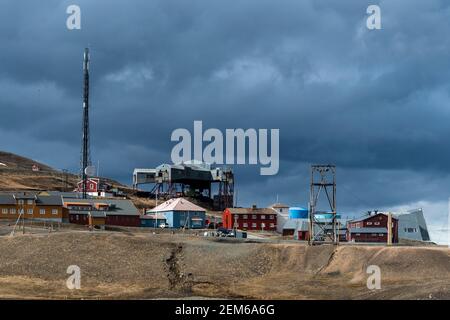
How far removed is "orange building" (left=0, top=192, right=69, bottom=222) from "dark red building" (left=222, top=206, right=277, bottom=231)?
97.9ft

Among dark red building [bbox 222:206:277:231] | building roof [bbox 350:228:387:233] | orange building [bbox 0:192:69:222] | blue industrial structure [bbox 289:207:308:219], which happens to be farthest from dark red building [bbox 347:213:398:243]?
orange building [bbox 0:192:69:222]

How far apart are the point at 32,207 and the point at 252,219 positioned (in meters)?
39.0

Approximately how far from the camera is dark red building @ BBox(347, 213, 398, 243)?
104 m

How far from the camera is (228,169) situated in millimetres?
162625

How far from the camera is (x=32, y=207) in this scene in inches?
4043

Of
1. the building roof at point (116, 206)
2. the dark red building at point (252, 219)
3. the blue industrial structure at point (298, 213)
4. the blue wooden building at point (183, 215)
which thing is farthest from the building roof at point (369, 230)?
the building roof at point (116, 206)

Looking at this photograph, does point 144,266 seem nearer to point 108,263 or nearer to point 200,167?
point 108,263

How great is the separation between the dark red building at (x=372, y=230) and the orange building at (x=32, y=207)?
141 feet

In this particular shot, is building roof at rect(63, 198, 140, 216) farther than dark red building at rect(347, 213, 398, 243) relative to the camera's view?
Yes

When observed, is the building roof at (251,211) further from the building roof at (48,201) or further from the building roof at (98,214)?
the building roof at (48,201)

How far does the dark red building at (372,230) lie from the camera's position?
104 m

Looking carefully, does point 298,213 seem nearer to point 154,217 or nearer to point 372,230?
point 372,230

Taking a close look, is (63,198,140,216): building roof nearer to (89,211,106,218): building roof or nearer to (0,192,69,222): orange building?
(89,211,106,218): building roof
